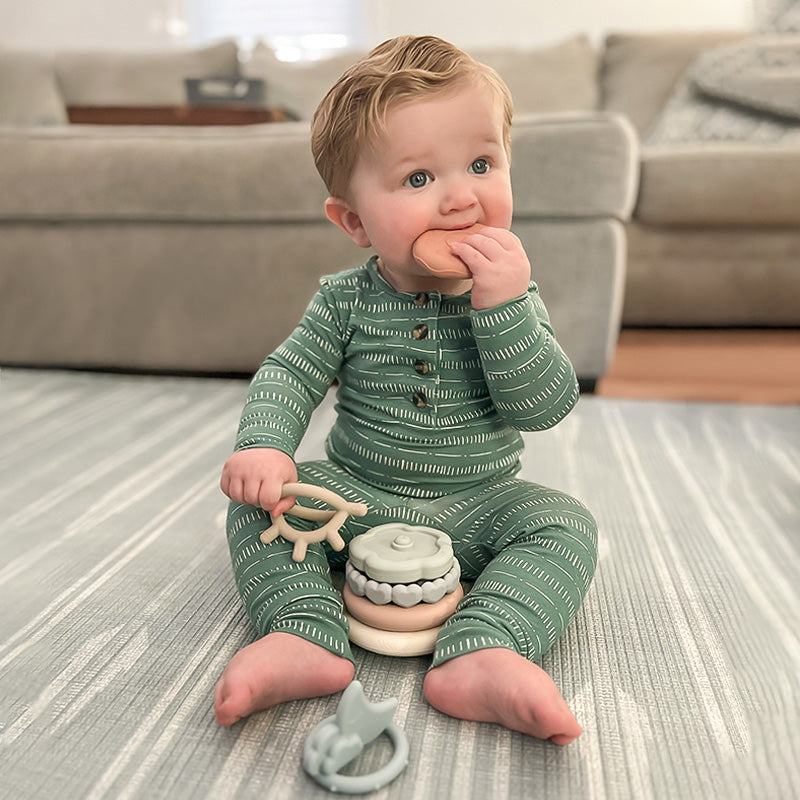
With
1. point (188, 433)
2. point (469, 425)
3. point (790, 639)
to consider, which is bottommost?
point (188, 433)

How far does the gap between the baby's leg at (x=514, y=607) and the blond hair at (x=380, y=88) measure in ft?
0.95

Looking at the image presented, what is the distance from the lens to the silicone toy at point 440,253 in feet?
1.96

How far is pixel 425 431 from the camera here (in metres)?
0.67

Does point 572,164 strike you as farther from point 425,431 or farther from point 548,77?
point 548,77

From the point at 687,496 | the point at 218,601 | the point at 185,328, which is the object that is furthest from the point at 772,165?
the point at 218,601

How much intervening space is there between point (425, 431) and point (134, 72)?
1.98 meters

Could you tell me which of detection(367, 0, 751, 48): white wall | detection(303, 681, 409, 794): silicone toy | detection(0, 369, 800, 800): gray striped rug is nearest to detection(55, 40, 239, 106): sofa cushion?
detection(367, 0, 751, 48): white wall

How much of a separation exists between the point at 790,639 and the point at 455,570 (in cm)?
26

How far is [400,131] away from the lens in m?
0.59

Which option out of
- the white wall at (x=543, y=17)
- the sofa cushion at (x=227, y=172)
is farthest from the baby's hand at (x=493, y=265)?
the white wall at (x=543, y=17)

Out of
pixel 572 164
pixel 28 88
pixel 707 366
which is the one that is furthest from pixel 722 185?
pixel 28 88

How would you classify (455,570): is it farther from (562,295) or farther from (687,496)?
(562,295)

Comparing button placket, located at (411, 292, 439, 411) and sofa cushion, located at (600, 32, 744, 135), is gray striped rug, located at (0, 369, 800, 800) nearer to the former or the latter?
button placket, located at (411, 292, 439, 411)

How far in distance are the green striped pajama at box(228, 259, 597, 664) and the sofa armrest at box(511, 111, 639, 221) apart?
1.99ft
